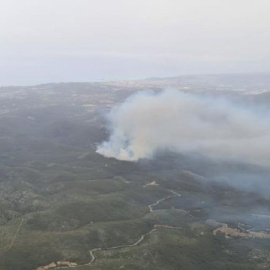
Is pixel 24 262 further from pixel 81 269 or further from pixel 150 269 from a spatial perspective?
pixel 150 269

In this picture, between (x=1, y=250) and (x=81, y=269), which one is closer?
(x=81, y=269)

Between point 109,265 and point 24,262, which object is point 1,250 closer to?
Answer: point 24,262

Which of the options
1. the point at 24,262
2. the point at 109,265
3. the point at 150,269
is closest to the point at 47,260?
the point at 24,262

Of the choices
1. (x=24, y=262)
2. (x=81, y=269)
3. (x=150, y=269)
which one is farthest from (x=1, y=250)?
(x=150, y=269)

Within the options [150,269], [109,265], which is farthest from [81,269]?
[150,269]

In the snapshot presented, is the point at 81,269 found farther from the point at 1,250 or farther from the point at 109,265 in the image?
the point at 1,250
